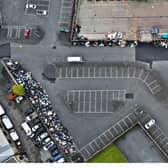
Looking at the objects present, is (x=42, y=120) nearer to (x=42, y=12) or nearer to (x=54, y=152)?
(x=54, y=152)

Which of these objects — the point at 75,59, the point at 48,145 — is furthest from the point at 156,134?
the point at 75,59

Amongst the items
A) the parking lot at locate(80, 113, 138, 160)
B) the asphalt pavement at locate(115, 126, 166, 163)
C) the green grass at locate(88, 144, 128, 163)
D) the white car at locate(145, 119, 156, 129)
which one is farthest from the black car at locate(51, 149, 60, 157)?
the white car at locate(145, 119, 156, 129)

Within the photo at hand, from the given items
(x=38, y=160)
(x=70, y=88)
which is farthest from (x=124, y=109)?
(x=38, y=160)

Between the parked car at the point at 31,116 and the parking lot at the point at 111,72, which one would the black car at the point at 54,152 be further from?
the parking lot at the point at 111,72

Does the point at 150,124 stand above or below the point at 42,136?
above

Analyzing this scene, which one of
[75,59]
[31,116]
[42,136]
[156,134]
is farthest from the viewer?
[75,59]

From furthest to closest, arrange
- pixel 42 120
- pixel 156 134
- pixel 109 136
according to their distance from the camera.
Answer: pixel 42 120 → pixel 109 136 → pixel 156 134

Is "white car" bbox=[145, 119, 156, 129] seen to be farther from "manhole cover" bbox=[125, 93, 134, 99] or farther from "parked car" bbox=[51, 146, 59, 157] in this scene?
"parked car" bbox=[51, 146, 59, 157]

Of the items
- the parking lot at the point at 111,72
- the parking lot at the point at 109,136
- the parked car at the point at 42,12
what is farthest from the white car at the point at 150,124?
the parked car at the point at 42,12
